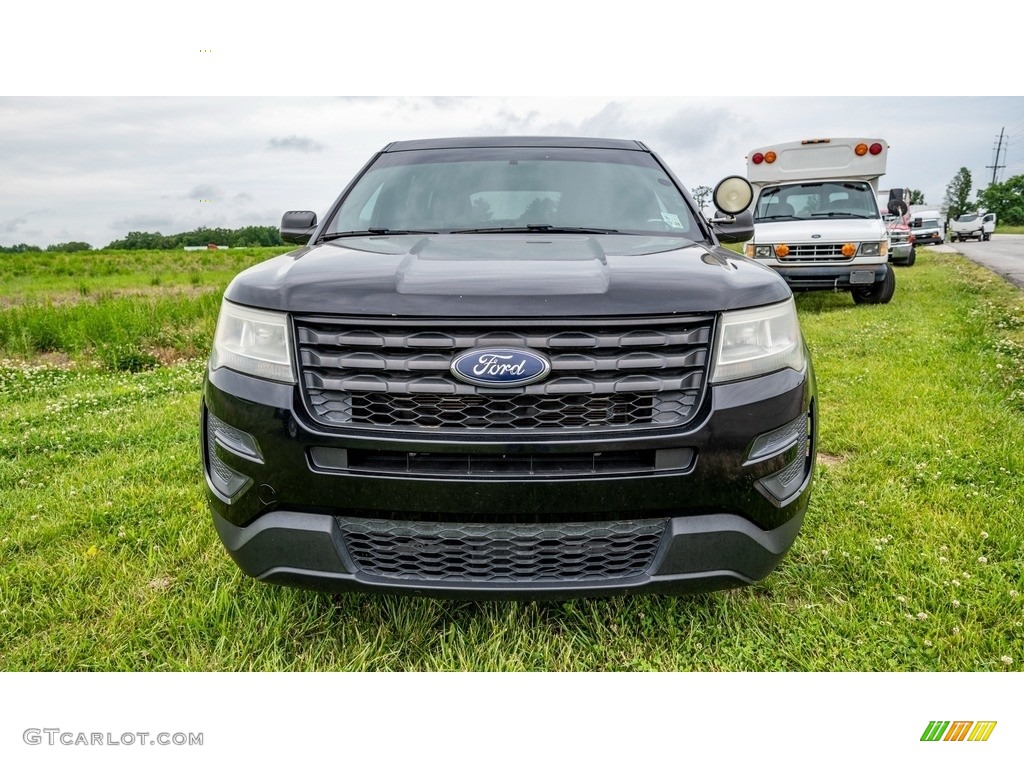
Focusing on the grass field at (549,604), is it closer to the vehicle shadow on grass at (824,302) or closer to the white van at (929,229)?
the vehicle shadow on grass at (824,302)

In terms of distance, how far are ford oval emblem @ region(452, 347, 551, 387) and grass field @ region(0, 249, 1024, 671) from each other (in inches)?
37.4

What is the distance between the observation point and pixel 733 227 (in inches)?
129

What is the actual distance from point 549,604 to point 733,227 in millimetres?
1940

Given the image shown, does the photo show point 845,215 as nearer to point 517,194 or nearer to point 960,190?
point 517,194

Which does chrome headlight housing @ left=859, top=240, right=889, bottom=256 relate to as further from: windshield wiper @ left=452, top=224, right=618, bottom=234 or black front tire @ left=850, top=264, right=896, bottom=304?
windshield wiper @ left=452, top=224, right=618, bottom=234

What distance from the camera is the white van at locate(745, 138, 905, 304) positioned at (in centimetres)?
951

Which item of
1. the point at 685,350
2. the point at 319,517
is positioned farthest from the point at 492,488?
the point at 685,350

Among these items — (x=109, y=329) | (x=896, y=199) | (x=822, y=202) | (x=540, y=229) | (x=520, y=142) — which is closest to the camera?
(x=540, y=229)

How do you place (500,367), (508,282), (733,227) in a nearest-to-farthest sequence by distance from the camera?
1. (500,367)
2. (508,282)
3. (733,227)

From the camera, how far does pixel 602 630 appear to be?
2.34 m

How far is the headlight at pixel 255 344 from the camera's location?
1.96 meters

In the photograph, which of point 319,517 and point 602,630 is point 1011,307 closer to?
point 602,630

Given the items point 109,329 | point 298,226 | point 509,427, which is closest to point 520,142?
point 298,226

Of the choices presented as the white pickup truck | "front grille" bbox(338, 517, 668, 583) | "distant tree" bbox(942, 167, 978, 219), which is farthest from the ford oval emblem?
"distant tree" bbox(942, 167, 978, 219)
